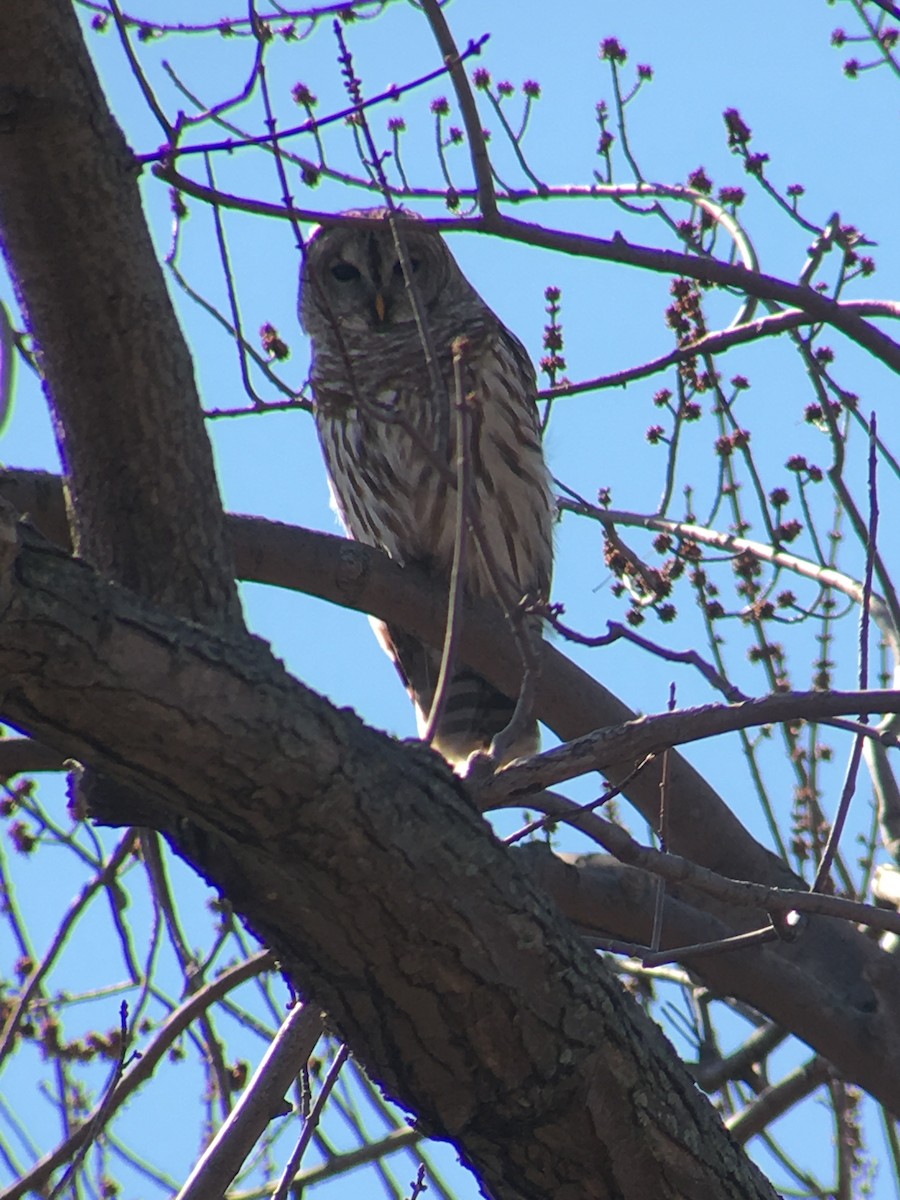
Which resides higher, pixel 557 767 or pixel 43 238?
pixel 43 238

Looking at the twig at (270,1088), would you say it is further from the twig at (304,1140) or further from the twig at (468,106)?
the twig at (468,106)

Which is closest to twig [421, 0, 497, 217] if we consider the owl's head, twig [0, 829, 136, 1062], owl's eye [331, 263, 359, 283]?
twig [0, 829, 136, 1062]

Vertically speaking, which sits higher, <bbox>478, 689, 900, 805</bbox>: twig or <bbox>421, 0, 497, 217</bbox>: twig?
<bbox>421, 0, 497, 217</bbox>: twig

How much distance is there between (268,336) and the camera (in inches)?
179

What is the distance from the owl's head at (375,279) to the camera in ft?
20.9

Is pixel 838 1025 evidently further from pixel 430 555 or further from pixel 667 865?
pixel 430 555

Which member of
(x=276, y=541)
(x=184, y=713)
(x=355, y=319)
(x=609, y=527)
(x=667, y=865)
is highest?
(x=355, y=319)

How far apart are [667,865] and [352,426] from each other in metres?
3.56

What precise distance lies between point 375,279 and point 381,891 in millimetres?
4716

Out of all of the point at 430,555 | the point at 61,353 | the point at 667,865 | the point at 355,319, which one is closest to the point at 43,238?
the point at 61,353

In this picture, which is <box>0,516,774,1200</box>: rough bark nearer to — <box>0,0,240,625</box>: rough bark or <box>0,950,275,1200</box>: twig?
<box>0,0,240,625</box>: rough bark

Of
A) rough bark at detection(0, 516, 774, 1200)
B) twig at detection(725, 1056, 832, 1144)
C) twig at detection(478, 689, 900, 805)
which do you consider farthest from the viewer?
twig at detection(725, 1056, 832, 1144)

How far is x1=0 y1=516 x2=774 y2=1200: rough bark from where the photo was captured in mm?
1969

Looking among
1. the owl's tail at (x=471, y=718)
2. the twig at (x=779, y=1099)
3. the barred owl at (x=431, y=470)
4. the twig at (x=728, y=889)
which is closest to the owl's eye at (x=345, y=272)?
the barred owl at (x=431, y=470)
